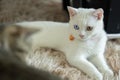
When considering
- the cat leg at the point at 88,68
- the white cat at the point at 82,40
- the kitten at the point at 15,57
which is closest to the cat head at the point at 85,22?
the white cat at the point at 82,40

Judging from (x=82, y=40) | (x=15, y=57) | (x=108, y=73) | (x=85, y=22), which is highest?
(x=15, y=57)

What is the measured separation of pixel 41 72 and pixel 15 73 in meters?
0.06

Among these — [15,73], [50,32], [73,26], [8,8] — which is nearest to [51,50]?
[50,32]

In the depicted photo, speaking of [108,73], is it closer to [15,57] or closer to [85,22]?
[85,22]

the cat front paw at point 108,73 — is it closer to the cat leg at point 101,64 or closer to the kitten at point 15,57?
the cat leg at point 101,64

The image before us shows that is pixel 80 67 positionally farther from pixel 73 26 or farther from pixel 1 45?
pixel 1 45

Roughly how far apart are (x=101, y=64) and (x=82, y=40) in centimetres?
17

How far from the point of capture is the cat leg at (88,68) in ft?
4.20

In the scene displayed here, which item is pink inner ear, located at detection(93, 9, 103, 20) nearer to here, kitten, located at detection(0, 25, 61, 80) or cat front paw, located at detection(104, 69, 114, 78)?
cat front paw, located at detection(104, 69, 114, 78)

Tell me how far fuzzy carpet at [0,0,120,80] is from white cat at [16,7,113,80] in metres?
0.04

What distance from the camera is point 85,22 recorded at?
1.29 meters

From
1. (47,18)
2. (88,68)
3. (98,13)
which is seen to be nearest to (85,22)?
(98,13)

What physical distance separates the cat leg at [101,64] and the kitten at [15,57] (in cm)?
81

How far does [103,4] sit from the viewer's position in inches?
62.9
